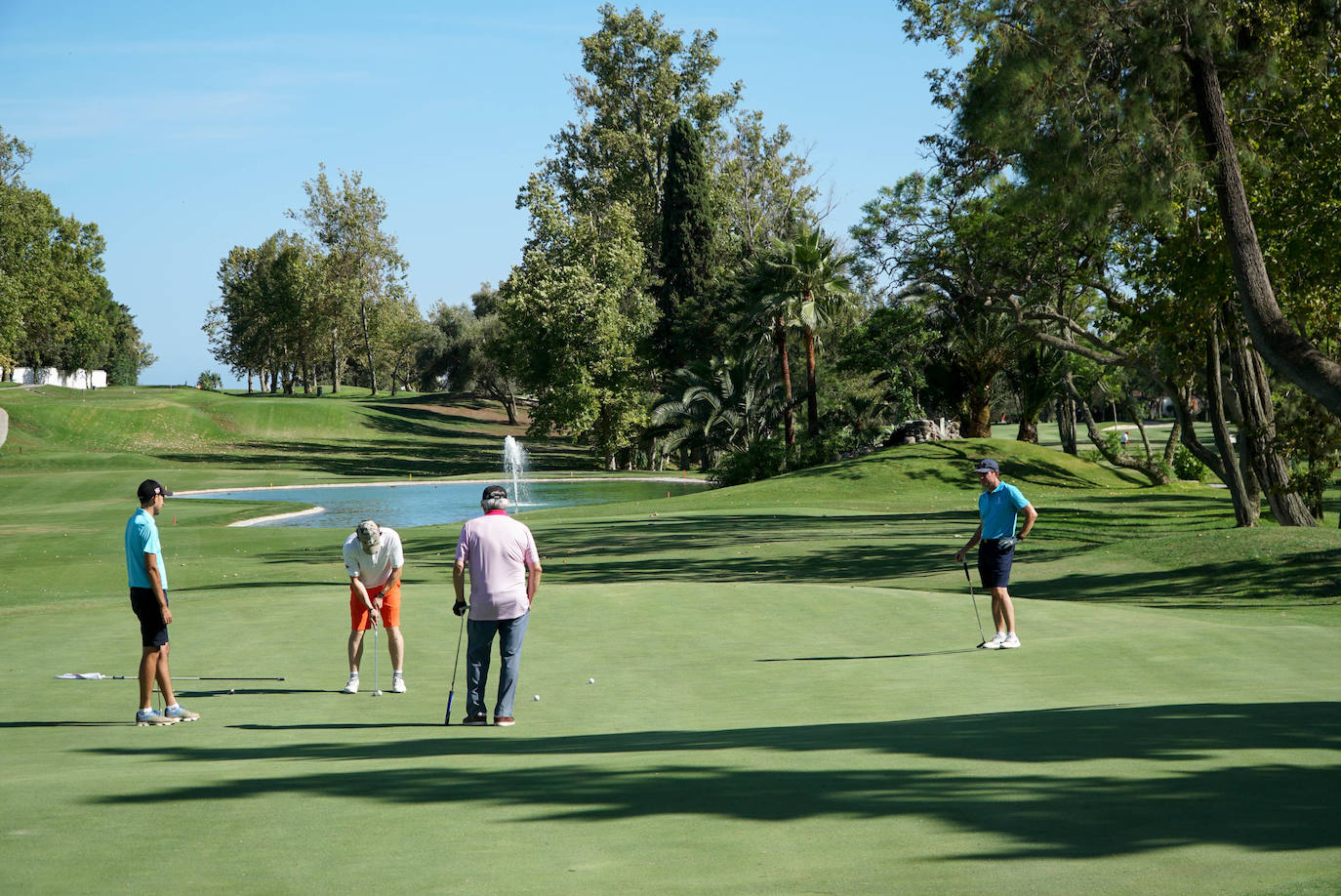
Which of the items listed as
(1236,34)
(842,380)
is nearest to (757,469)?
(842,380)

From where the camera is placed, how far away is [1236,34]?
2308cm

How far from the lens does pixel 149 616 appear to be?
37.3 ft

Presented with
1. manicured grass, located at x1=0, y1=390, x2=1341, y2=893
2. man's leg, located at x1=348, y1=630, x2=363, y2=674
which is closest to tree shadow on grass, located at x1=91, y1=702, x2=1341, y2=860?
manicured grass, located at x1=0, y1=390, x2=1341, y2=893

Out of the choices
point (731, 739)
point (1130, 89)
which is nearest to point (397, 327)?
point (1130, 89)

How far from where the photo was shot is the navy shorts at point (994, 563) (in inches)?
583

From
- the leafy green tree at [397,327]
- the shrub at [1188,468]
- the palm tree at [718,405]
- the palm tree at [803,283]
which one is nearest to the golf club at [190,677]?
the palm tree at [803,283]

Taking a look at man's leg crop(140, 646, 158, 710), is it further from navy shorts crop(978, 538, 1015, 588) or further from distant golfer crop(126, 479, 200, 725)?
navy shorts crop(978, 538, 1015, 588)

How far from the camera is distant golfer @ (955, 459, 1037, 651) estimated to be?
577 inches

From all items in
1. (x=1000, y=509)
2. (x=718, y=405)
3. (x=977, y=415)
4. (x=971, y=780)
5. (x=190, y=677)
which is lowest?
(x=190, y=677)

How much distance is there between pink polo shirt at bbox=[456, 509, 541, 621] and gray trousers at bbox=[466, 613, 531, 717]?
0.31ft

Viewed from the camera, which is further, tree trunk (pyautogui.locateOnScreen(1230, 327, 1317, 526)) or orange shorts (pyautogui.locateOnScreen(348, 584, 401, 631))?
tree trunk (pyautogui.locateOnScreen(1230, 327, 1317, 526))

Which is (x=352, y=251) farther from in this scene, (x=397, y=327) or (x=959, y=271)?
(x=959, y=271)

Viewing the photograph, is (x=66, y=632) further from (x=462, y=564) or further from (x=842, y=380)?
(x=842, y=380)

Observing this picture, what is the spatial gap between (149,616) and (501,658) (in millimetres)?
3345
